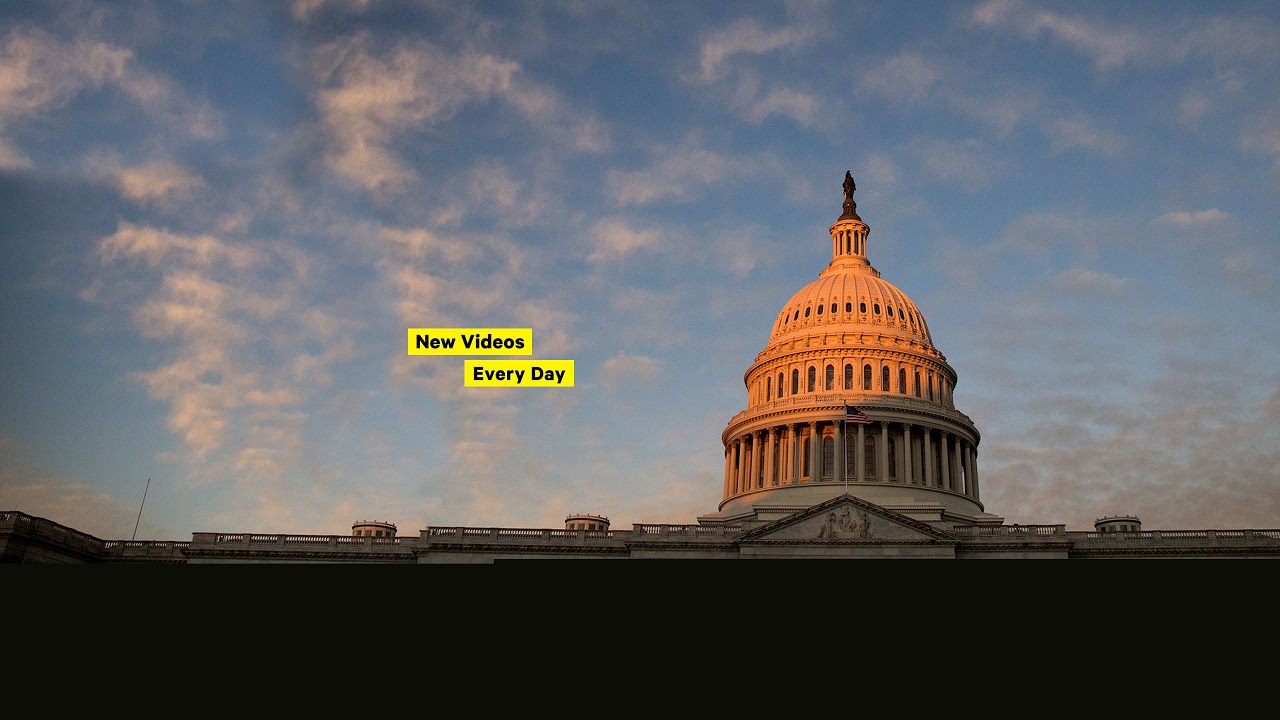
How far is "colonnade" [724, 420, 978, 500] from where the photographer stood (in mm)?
86062

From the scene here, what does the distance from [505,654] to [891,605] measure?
28.2 feet

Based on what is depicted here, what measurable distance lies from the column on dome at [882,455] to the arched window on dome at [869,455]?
0.75 meters

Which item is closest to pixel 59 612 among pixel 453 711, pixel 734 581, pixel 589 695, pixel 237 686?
pixel 237 686

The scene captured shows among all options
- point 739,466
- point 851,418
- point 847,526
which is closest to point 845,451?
point 851,418

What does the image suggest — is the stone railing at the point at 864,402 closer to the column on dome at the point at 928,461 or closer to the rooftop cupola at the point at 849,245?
the column on dome at the point at 928,461

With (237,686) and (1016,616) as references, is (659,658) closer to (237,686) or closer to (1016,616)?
(1016,616)

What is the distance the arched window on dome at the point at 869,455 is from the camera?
285 ft

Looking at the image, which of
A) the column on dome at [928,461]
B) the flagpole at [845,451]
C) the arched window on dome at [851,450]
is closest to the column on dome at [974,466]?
the column on dome at [928,461]

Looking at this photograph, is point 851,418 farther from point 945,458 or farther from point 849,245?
point 849,245

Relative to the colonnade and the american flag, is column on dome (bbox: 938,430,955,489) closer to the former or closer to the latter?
the colonnade

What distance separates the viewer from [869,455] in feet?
288

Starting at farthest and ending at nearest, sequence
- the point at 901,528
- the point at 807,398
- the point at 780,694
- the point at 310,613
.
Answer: the point at 807,398 < the point at 901,528 < the point at 310,613 < the point at 780,694

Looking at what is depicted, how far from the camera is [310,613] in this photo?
23.6 meters

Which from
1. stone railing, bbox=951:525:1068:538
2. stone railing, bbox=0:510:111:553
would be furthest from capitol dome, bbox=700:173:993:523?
stone railing, bbox=0:510:111:553
